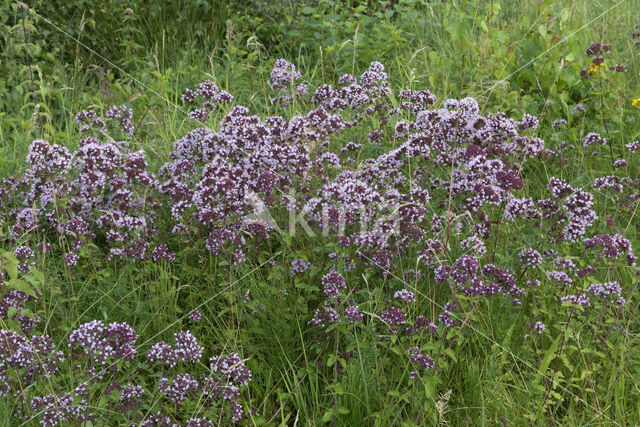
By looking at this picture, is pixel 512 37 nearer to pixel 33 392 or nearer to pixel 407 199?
pixel 407 199

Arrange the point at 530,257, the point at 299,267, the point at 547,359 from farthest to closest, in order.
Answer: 1. the point at 299,267
2. the point at 530,257
3. the point at 547,359

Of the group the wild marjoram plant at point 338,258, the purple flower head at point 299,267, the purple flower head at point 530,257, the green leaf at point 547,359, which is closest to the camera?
the wild marjoram plant at point 338,258

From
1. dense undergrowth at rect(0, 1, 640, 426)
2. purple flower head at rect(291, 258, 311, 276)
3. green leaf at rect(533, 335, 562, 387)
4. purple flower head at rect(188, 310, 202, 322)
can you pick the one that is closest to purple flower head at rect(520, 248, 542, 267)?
dense undergrowth at rect(0, 1, 640, 426)

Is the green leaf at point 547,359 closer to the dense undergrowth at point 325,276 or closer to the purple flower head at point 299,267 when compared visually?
the dense undergrowth at point 325,276

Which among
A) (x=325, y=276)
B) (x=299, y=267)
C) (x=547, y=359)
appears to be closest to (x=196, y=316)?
(x=299, y=267)

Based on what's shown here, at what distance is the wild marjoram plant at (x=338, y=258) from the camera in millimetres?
2676

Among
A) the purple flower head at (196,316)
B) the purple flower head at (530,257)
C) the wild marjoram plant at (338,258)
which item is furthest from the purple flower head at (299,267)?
the purple flower head at (530,257)

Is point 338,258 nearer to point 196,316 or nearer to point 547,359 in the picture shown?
point 196,316

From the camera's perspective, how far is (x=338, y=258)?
3.22 metres

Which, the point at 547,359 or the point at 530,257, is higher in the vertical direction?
the point at 530,257

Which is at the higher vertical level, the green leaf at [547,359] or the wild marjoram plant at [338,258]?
the wild marjoram plant at [338,258]

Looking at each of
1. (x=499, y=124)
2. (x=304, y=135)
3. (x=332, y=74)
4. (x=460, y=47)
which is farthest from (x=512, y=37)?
(x=304, y=135)

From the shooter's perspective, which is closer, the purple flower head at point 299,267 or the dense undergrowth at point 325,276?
the dense undergrowth at point 325,276

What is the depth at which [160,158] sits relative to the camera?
16.1 feet
